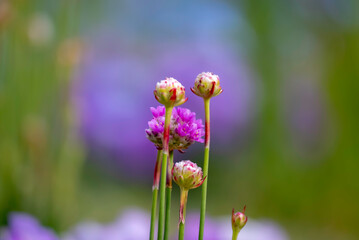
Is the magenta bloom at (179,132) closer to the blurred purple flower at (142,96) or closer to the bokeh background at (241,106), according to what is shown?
the bokeh background at (241,106)

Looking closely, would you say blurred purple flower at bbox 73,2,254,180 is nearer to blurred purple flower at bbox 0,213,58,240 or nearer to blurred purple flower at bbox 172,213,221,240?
blurred purple flower at bbox 172,213,221,240

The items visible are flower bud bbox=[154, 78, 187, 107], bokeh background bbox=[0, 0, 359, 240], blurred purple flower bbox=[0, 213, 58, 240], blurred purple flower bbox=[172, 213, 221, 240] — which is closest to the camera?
flower bud bbox=[154, 78, 187, 107]

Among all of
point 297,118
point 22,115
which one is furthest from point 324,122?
point 22,115

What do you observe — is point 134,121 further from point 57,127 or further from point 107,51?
point 57,127

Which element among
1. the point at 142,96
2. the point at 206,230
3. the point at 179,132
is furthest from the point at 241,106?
the point at 179,132

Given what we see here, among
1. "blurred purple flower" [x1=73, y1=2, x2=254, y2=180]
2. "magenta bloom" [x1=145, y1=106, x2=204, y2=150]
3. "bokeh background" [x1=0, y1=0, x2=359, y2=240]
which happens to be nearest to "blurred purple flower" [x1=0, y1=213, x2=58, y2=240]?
"magenta bloom" [x1=145, y1=106, x2=204, y2=150]

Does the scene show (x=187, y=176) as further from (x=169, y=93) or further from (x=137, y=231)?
(x=137, y=231)
